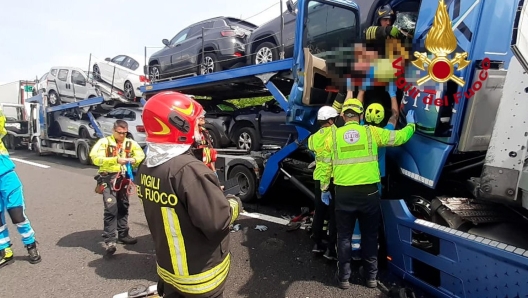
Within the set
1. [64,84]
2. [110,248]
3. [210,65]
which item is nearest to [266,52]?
[210,65]

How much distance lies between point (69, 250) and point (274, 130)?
370 cm

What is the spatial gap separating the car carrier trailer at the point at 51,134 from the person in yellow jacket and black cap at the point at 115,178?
22.8 feet

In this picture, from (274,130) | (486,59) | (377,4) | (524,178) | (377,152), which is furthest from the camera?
(274,130)

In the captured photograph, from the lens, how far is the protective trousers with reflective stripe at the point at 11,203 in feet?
11.8

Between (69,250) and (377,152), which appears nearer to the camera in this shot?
(377,152)

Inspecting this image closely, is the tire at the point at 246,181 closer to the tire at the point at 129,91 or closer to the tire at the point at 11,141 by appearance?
the tire at the point at 129,91

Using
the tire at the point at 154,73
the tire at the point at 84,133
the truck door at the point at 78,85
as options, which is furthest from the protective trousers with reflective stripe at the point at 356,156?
the truck door at the point at 78,85

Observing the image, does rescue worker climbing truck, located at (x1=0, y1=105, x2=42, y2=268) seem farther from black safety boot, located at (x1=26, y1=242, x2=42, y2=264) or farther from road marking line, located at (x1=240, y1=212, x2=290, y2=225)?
road marking line, located at (x1=240, y1=212, x2=290, y2=225)

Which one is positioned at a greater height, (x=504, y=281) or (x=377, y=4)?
(x=377, y=4)

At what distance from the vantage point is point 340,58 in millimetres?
3551

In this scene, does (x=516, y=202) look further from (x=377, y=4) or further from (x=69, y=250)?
(x=69, y=250)

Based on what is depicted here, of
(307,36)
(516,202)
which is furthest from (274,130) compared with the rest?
(516,202)

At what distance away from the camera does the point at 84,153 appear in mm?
10961

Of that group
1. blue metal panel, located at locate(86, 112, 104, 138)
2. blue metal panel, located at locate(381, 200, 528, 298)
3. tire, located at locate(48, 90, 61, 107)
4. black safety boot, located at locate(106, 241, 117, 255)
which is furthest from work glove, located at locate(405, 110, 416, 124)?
tire, located at locate(48, 90, 61, 107)
